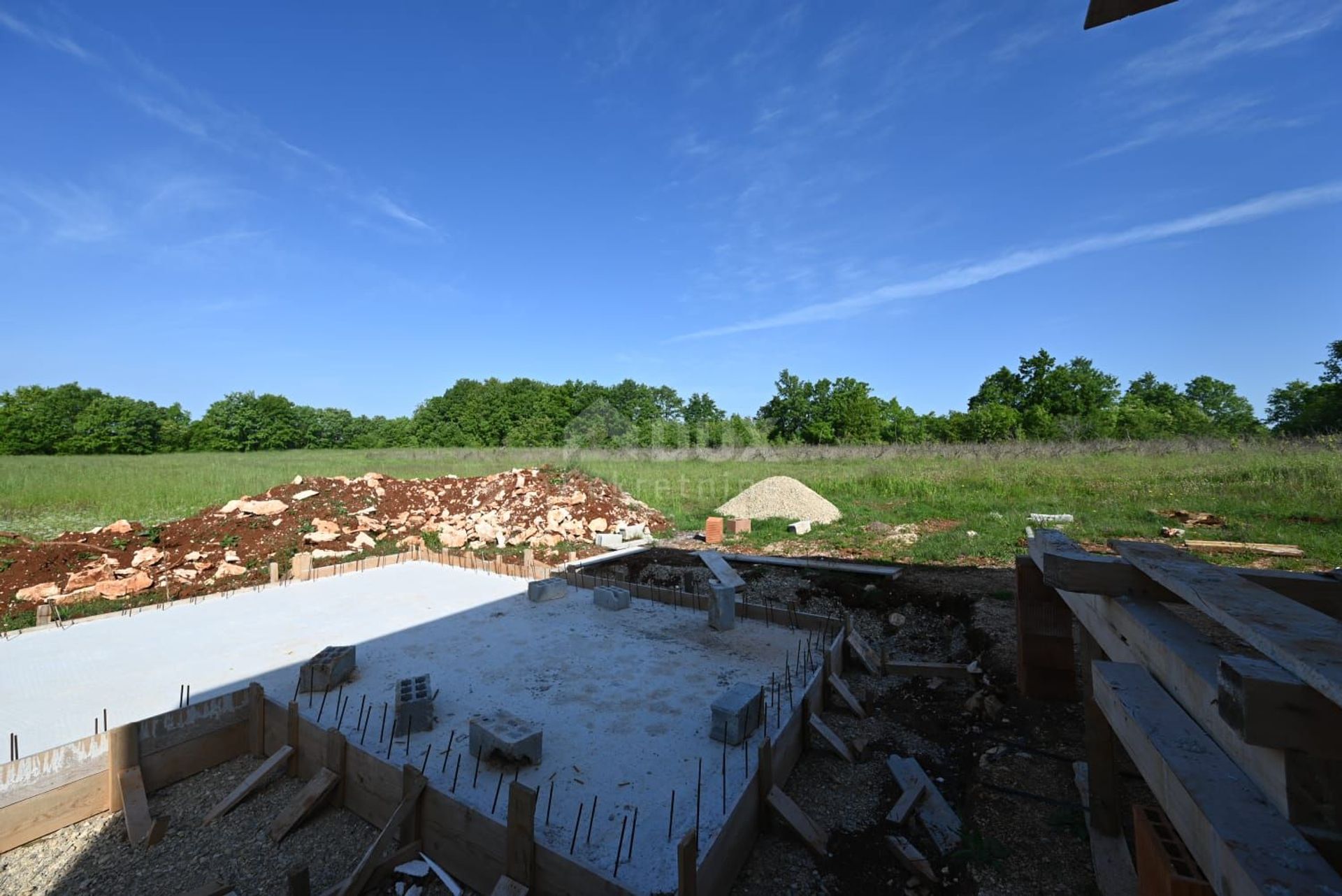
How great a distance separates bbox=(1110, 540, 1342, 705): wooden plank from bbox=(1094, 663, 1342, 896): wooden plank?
361mm

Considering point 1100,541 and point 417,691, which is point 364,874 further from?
point 1100,541

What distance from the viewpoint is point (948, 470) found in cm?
1934

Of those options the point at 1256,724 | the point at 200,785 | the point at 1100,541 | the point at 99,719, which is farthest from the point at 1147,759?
the point at 1100,541

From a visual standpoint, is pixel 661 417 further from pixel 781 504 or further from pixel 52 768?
pixel 52 768

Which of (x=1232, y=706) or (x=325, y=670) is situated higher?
(x=1232, y=706)

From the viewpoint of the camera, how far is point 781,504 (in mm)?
14008

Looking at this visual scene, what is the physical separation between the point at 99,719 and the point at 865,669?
20.3 ft

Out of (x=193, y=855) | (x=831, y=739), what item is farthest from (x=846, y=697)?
(x=193, y=855)

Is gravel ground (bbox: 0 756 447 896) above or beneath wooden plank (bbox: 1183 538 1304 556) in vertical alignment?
beneath

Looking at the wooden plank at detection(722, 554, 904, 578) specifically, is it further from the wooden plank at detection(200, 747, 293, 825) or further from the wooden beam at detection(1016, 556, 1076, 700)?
the wooden plank at detection(200, 747, 293, 825)

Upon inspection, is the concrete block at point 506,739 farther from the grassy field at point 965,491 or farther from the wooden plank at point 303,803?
the grassy field at point 965,491

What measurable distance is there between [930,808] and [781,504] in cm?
1080

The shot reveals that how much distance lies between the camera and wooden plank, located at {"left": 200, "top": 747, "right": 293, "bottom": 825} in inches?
134

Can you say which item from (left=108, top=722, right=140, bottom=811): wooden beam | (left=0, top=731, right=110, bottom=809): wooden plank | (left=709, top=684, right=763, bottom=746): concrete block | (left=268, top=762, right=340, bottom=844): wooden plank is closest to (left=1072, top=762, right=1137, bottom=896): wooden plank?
(left=709, top=684, right=763, bottom=746): concrete block
